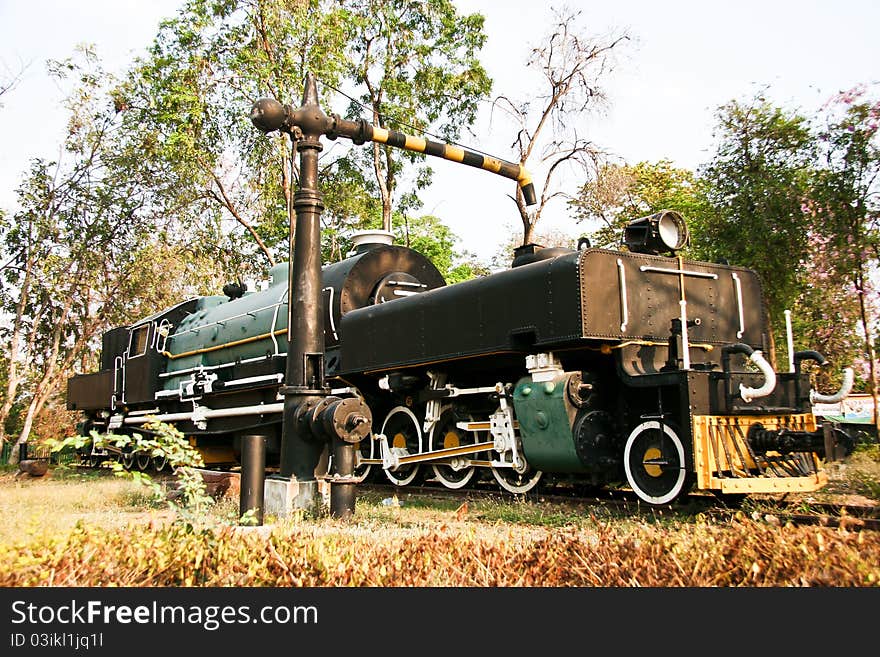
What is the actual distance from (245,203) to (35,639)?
21626 mm

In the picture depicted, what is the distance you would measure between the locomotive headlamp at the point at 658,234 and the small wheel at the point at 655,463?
1.91 metres

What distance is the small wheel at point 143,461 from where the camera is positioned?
55.0 ft

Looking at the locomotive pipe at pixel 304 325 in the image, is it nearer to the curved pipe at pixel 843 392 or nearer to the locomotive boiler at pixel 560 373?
the locomotive boiler at pixel 560 373

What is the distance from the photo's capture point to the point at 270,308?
12.2m

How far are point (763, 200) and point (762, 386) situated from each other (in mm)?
9051

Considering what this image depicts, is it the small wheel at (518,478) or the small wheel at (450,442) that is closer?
the small wheel at (518,478)

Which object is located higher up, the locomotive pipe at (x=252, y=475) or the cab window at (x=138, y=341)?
the cab window at (x=138, y=341)

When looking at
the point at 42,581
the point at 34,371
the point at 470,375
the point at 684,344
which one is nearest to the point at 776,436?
the point at 684,344

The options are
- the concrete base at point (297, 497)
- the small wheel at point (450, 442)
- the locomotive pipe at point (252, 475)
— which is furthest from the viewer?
the small wheel at point (450, 442)

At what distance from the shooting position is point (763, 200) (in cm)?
1459

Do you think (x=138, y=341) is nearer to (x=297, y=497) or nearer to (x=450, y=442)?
(x=450, y=442)

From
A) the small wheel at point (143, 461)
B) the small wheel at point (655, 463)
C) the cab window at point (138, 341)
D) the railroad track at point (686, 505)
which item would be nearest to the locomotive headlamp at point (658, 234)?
the small wheel at point (655, 463)

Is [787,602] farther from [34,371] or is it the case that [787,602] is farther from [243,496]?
[34,371]

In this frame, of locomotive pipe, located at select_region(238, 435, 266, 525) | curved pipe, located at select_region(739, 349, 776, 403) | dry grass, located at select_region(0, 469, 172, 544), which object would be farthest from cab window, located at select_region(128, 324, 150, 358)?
curved pipe, located at select_region(739, 349, 776, 403)
